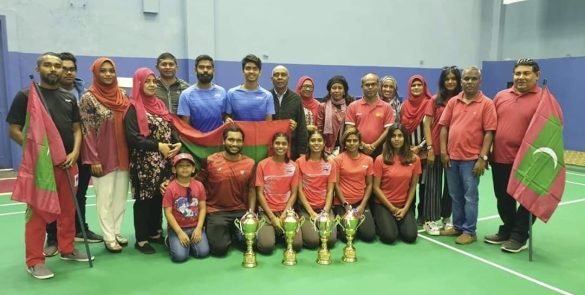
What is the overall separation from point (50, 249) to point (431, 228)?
3934 mm

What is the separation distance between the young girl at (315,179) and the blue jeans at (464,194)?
1261mm

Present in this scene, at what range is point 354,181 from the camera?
4715 mm

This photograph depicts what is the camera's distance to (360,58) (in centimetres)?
1111

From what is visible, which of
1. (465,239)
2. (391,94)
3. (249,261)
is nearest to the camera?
(249,261)

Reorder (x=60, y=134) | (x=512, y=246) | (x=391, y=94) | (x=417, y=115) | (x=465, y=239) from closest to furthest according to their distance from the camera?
1. (x=60, y=134)
2. (x=512, y=246)
3. (x=465, y=239)
4. (x=417, y=115)
5. (x=391, y=94)

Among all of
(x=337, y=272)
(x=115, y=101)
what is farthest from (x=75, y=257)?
(x=337, y=272)

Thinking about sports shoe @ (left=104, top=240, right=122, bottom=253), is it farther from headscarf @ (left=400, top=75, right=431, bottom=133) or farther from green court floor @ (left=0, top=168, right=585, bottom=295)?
headscarf @ (left=400, top=75, right=431, bottom=133)

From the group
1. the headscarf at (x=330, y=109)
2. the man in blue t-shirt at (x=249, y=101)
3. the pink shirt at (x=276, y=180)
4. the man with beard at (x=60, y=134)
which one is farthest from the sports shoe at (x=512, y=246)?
the man with beard at (x=60, y=134)

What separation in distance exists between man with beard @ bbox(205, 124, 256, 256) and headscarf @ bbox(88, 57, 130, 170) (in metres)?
0.82

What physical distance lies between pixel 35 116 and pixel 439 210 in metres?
4.14

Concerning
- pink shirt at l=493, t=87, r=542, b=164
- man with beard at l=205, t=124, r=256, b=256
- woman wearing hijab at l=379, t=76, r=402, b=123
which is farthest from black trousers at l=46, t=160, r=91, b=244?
pink shirt at l=493, t=87, r=542, b=164

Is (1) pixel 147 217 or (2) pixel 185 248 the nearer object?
(2) pixel 185 248

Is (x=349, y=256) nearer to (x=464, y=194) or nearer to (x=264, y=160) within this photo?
(x=264, y=160)

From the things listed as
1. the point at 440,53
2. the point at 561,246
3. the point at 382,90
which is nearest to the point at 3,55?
the point at 382,90
